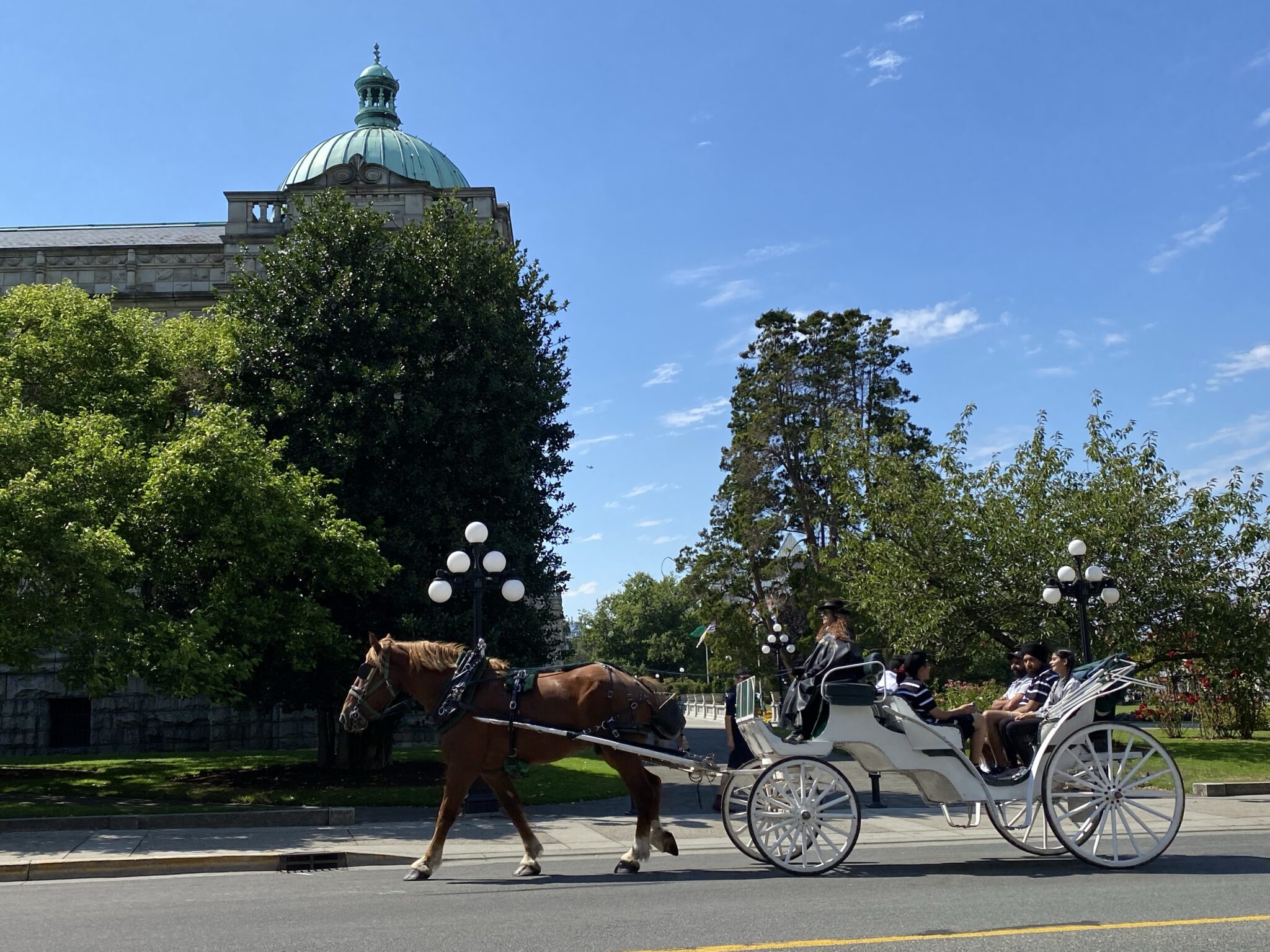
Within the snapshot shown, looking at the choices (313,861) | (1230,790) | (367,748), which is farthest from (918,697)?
(367,748)

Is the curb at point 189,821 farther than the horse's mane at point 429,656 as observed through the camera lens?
Yes

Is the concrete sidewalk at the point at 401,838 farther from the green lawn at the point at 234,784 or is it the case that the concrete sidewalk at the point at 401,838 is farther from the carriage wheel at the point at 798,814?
the carriage wheel at the point at 798,814

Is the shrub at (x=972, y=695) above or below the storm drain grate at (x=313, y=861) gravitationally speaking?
above

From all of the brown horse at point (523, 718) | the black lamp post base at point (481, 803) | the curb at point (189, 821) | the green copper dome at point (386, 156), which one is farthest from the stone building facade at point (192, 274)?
the brown horse at point (523, 718)

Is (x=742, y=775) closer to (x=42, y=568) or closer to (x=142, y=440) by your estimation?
(x=42, y=568)

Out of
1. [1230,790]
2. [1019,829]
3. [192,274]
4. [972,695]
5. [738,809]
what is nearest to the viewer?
[1019,829]

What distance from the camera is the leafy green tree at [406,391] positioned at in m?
20.9

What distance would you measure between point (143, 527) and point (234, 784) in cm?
606

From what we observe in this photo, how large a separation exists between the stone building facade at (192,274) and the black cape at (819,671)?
63.6ft

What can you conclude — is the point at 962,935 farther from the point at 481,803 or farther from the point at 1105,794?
the point at 481,803

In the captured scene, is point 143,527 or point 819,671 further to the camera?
point 143,527

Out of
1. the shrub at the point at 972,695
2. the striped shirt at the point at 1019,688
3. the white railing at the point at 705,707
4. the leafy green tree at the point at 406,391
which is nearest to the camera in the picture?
the striped shirt at the point at 1019,688

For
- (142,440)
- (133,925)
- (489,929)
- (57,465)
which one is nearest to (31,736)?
(142,440)

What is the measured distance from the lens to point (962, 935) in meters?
6.79
